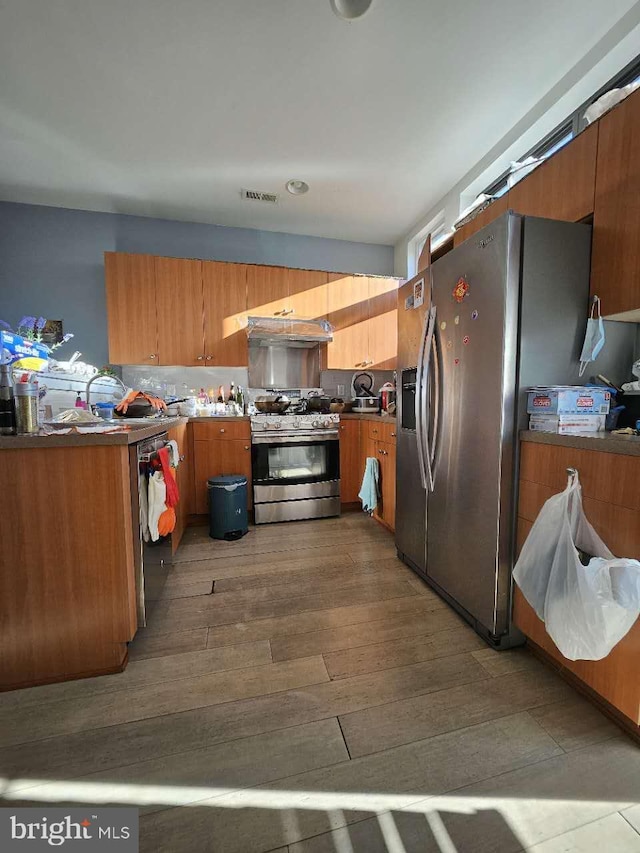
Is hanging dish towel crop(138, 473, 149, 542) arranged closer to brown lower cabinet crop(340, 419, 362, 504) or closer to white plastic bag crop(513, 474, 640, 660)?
white plastic bag crop(513, 474, 640, 660)

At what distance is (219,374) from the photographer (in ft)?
11.5

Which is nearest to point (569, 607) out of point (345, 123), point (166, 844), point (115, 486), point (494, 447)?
point (494, 447)

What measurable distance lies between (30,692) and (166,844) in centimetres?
79

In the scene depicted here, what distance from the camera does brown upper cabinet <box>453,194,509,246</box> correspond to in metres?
1.87

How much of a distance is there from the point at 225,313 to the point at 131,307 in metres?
0.82

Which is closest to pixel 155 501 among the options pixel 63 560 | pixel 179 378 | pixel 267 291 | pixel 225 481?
pixel 63 560

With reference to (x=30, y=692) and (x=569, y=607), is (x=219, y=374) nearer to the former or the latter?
(x=30, y=692)

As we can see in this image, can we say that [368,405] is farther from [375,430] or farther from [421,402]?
[421,402]

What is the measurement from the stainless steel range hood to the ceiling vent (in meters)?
1.02

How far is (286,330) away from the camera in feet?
10.8

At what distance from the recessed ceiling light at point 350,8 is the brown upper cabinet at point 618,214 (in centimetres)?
115

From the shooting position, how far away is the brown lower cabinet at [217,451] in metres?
2.89

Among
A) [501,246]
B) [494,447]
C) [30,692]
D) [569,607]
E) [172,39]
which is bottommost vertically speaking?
[30,692]

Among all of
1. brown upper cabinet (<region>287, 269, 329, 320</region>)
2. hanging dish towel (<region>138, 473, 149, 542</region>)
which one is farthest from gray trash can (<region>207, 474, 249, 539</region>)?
brown upper cabinet (<region>287, 269, 329, 320</region>)
